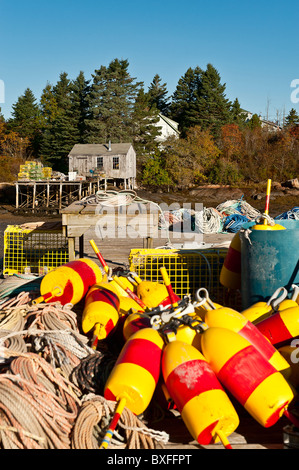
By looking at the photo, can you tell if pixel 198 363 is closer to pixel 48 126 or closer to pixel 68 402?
pixel 68 402

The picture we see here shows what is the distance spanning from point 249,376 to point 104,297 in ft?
4.82

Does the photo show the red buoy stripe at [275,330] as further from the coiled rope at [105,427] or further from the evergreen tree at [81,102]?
the evergreen tree at [81,102]

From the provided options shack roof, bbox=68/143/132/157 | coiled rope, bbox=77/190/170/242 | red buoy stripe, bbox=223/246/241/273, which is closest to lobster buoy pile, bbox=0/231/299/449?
red buoy stripe, bbox=223/246/241/273

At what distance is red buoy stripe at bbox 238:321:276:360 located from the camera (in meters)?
2.85

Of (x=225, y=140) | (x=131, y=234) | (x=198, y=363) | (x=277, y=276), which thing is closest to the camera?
(x=198, y=363)

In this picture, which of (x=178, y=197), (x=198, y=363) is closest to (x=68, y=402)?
(x=198, y=363)

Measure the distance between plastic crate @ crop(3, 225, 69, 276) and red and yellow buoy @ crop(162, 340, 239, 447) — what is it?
379 centimetres

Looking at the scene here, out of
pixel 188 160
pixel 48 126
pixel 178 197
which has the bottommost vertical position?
pixel 178 197

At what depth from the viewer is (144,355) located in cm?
273

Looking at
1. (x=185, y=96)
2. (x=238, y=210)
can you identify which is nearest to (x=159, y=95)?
(x=185, y=96)

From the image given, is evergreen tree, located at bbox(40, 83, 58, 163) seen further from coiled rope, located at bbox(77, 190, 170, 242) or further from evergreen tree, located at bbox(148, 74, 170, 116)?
coiled rope, located at bbox(77, 190, 170, 242)

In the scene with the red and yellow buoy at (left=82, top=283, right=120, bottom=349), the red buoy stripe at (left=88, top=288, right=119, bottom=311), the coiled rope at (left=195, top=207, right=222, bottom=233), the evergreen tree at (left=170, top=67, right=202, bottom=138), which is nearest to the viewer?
the red and yellow buoy at (left=82, top=283, right=120, bottom=349)

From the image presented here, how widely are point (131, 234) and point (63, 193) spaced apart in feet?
121
